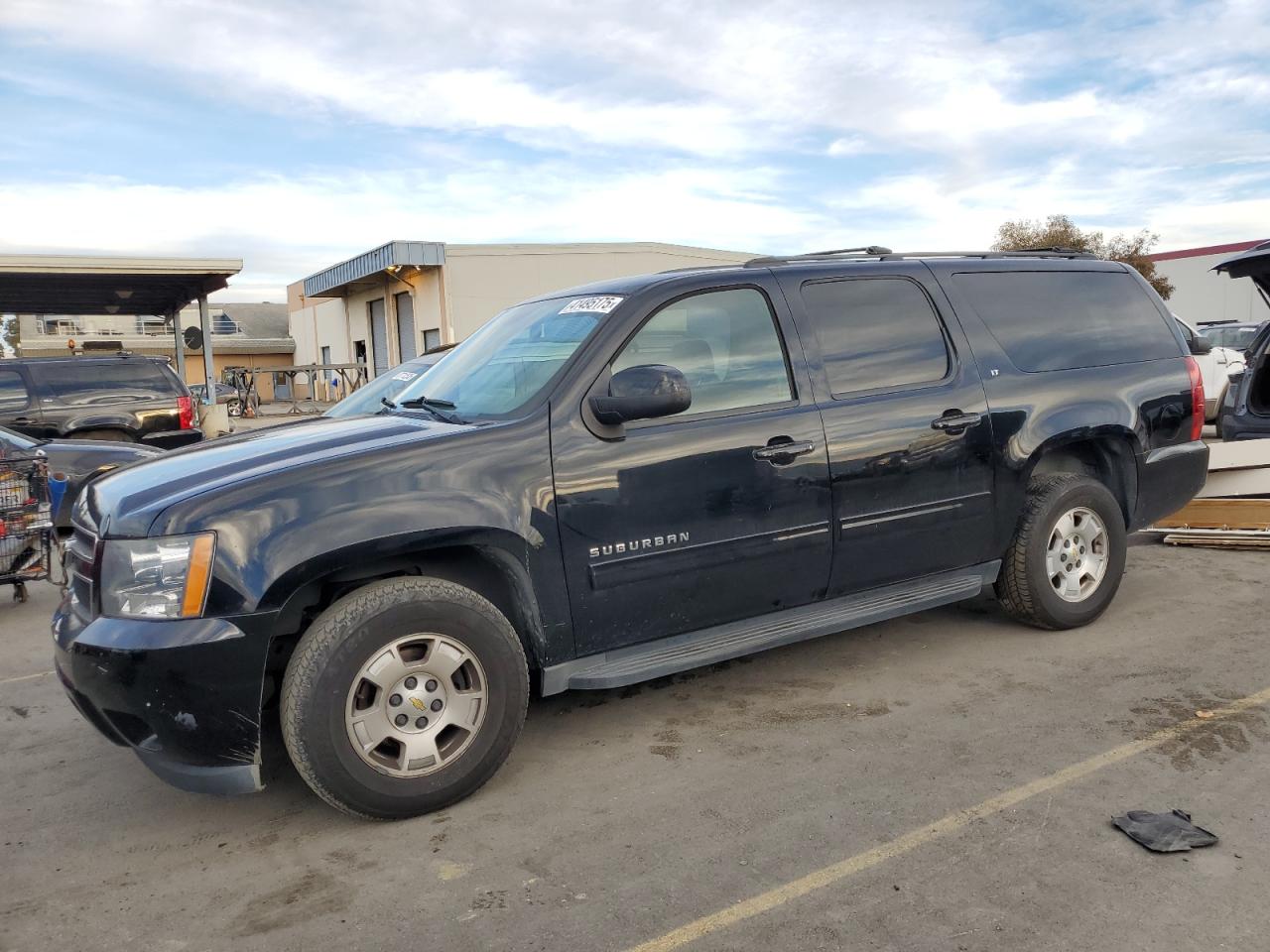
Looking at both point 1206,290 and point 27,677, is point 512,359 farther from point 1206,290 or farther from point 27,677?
point 1206,290

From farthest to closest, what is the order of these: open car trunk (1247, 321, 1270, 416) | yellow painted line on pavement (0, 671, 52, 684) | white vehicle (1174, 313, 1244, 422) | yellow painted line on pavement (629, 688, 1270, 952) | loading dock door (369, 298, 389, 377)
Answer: loading dock door (369, 298, 389, 377), white vehicle (1174, 313, 1244, 422), open car trunk (1247, 321, 1270, 416), yellow painted line on pavement (0, 671, 52, 684), yellow painted line on pavement (629, 688, 1270, 952)

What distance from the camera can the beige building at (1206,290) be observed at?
43000mm

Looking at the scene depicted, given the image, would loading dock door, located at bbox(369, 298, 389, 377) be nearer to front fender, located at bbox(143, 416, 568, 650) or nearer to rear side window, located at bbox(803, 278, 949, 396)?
rear side window, located at bbox(803, 278, 949, 396)

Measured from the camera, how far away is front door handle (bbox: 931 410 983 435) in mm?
4496

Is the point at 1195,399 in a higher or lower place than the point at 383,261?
lower

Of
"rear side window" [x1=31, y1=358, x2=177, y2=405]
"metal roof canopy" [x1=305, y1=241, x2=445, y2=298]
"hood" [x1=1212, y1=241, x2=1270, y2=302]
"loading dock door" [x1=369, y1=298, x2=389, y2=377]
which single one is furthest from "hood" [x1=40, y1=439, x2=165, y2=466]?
"loading dock door" [x1=369, y1=298, x2=389, y2=377]

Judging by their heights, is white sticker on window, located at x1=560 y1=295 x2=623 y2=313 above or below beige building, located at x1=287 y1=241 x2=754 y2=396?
below

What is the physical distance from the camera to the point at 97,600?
3.25 metres

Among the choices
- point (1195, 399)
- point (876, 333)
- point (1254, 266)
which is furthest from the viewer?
point (1254, 266)

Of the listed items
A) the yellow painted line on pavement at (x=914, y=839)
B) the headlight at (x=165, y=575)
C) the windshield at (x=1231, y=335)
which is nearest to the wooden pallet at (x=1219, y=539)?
the yellow painted line on pavement at (x=914, y=839)

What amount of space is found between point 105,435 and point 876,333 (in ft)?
37.5

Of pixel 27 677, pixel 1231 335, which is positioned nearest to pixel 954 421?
pixel 27 677

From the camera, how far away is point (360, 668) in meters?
3.22

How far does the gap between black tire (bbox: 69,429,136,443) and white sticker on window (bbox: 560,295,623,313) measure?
10.2m
